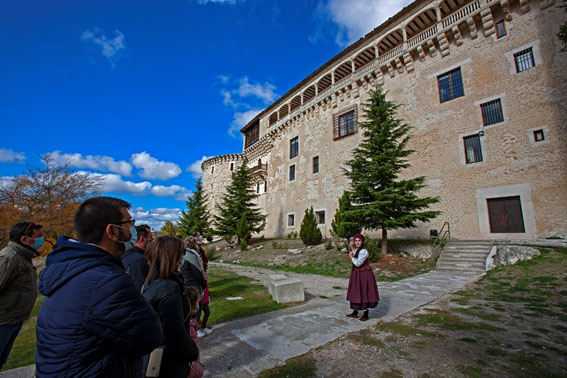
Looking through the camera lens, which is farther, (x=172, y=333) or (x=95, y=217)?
(x=172, y=333)

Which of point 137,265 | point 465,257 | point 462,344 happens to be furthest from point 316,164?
point 137,265

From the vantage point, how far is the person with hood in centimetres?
127

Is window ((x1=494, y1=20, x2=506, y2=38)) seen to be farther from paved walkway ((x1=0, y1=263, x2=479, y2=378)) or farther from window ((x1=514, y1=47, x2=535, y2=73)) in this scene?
paved walkway ((x1=0, y1=263, x2=479, y2=378))

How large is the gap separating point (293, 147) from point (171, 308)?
1002 inches

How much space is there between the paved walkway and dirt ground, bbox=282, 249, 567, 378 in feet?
0.99

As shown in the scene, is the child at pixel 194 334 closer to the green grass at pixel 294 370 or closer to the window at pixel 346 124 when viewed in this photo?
the green grass at pixel 294 370

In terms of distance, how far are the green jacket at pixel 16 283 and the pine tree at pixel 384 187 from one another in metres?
11.1

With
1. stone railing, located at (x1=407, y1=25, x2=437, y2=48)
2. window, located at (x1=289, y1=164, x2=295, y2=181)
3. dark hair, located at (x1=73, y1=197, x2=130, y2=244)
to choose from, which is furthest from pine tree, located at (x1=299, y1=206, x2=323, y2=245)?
dark hair, located at (x1=73, y1=197, x2=130, y2=244)

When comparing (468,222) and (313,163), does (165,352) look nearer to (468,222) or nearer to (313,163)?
(468,222)

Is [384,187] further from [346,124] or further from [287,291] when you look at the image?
[346,124]

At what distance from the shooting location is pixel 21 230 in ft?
10.9

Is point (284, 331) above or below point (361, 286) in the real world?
below

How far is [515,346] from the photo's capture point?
362 centimetres

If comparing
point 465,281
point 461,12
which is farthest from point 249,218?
point 461,12
